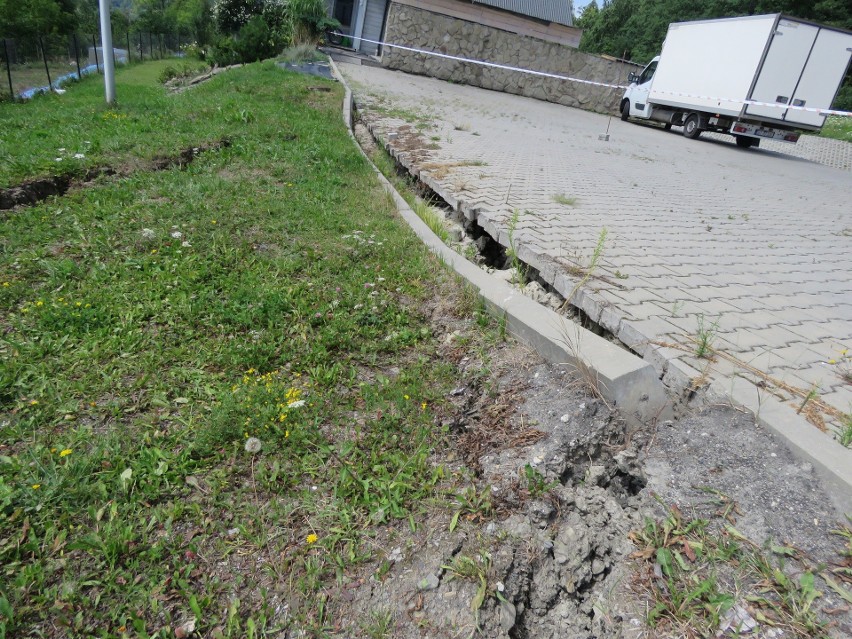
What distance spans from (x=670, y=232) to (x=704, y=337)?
9.45 feet

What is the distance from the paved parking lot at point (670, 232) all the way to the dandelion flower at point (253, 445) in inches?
87.8

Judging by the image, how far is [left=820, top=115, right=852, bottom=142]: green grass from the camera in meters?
22.6

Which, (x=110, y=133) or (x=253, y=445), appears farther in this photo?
(x=110, y=133)

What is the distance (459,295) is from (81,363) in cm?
241

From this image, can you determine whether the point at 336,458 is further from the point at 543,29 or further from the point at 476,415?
the point at 543,29

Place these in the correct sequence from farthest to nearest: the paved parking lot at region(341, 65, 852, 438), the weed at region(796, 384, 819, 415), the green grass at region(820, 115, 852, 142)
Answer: the green grass at region(820, 115, 852, 142)
the paved parking lot at region(341, 65, 852, 438)
the weed at region(796, 384, 819, 415)

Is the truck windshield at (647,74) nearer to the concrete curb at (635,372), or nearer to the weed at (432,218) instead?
the weed at (432,218)

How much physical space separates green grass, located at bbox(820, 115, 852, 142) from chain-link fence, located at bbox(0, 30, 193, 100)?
28552 mm

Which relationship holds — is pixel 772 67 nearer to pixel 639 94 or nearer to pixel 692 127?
pixel 692 127

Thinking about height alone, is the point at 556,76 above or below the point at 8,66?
above

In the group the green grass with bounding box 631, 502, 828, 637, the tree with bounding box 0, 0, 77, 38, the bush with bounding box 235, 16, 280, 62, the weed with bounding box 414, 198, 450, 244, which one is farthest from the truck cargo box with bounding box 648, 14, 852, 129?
the tree with bounding box 0, 0, 77, 38

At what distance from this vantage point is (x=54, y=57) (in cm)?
2545

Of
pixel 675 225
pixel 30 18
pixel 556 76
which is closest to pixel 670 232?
pixel 675 225

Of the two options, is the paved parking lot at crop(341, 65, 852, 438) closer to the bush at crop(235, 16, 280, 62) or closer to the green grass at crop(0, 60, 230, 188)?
the green grass at crop(0, 60, 230, 188)
